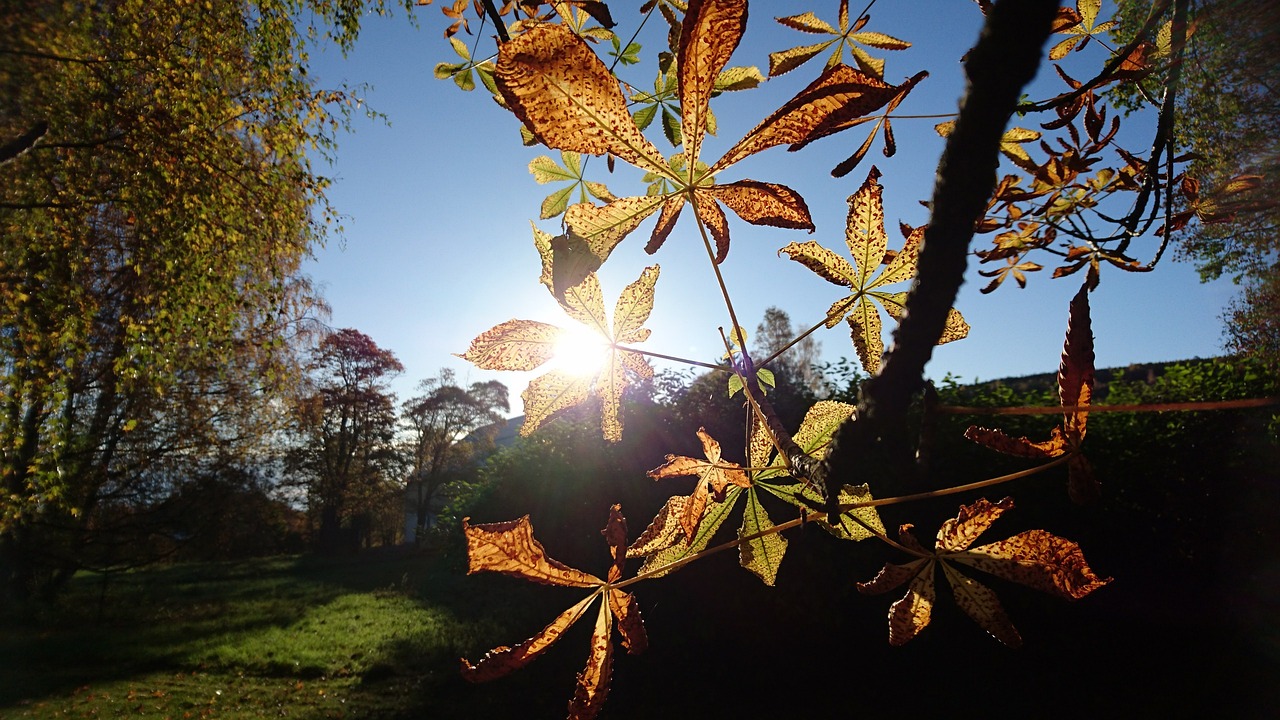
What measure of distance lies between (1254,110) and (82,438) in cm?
1647

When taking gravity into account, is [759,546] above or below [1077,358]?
below

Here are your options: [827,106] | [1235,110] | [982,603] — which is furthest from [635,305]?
[1235,110]

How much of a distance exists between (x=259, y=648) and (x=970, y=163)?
13.7m

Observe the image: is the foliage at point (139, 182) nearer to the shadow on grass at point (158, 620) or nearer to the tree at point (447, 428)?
the shadow on grass at point (158, 620)

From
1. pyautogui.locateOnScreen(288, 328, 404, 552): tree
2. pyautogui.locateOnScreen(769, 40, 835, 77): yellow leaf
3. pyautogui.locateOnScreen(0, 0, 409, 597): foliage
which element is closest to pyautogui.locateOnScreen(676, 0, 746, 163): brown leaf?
pyautogui.locateOnScreen(769, 40, 835, 77): yellow leaf

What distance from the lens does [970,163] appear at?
0.28m

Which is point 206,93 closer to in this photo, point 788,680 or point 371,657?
point 371,657

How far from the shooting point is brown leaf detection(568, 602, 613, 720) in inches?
20.5

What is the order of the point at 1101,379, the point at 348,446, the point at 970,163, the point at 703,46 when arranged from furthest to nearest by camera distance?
the point at 348,446, the point at 1101,379, the point at 703,46, the point at 970,163

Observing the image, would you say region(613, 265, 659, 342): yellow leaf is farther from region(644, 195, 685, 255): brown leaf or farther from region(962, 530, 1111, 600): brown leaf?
region(962, 530, 1111, 600): brown leaf

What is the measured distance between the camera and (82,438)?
11609mm

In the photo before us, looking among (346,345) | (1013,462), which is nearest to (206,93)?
(1013,462)

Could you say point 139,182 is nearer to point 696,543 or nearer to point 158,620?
point 696,543

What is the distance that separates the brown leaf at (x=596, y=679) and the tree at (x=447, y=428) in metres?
30.8
